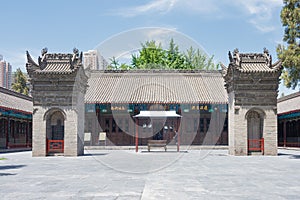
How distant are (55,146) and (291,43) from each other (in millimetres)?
13534

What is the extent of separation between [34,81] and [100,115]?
10.4m

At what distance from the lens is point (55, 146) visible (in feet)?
64.7

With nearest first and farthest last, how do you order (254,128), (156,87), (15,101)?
(254,128) < (15,101) < (156,87)

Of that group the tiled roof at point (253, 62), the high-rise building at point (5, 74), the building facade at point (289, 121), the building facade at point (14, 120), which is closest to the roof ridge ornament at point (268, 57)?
the tiled roof at point (253, 62)

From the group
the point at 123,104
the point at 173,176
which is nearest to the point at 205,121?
the point at 123,104

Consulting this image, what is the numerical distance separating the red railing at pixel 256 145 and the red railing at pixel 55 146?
10271 millimetres

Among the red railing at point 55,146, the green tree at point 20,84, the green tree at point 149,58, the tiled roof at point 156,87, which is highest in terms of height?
the green tree at point 149,58

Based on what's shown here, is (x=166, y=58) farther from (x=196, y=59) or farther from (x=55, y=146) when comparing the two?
(x=55, y=146)

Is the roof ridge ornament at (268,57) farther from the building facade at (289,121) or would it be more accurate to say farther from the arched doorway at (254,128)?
the building facade at (289,121)

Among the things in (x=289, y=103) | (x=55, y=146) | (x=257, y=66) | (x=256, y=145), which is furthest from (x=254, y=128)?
(x=289, y=103)

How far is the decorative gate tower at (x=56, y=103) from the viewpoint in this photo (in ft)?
62.2

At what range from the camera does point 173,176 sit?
33.7 ft

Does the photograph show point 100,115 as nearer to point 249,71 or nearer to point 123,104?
point 123,104

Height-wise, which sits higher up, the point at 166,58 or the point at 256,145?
the point at 166,58
